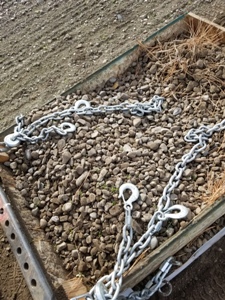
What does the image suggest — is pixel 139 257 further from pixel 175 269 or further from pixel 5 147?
pixel 5 147

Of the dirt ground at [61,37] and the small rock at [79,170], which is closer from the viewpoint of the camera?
the small rock at [79,170]

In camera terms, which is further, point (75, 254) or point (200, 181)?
point (200, 181)

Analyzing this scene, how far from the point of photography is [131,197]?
6.41ft

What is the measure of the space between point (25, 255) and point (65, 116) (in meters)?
0.80

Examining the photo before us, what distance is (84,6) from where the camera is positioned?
3805 millimetres

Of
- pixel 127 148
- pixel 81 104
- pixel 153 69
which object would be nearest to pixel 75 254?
pixel 127 148

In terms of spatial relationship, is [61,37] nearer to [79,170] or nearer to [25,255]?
[79,170]

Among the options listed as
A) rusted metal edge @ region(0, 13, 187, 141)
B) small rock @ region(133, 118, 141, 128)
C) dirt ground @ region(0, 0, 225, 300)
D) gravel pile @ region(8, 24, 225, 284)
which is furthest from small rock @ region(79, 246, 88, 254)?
dirt ground @ region(0, 0, 225, 300)

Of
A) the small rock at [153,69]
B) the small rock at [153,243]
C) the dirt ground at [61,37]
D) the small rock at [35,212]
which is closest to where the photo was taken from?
the small rock at [153,243]

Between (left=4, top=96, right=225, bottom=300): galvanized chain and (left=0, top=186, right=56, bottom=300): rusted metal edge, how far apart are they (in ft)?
0.55

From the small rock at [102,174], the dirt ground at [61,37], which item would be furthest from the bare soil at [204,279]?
the dirt ground at [61,37]

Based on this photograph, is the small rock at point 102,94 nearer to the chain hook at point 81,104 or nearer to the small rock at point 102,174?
the chain hook at point 81,104

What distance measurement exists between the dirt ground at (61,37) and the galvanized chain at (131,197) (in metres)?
0.91

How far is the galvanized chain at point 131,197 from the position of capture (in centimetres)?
171
